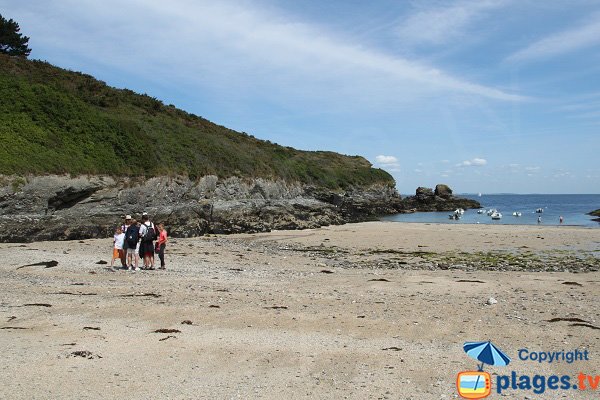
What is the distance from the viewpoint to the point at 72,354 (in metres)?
7.16

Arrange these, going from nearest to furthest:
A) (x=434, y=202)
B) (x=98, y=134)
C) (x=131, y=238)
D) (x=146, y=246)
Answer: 1. (x=131, y=238)
2. (x=146, y=246)
3. (x=98, y=134)
4. (x=434, y=202)

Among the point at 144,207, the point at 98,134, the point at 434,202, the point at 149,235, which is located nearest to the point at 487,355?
the point at 149,235

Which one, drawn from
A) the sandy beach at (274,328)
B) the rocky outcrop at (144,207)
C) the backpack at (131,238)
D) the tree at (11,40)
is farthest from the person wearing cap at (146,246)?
the tree at (11,40)

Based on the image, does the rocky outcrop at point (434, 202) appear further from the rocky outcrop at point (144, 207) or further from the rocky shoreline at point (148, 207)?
the rocky outcrop at point (144, 207)

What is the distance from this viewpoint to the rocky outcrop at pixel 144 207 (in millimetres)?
27000

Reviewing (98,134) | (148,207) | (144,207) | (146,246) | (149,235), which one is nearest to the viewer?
(149,235)

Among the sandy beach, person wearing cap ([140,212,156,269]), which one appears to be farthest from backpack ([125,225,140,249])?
the sandy beach

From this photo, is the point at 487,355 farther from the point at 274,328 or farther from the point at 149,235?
the point at 149,235

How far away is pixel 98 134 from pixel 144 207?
31.9 feet

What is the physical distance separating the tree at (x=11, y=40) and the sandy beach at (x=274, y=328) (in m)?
44.4

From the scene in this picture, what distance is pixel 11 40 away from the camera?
176ft

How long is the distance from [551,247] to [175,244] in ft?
73.9

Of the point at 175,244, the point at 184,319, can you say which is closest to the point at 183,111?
the point at 175,244

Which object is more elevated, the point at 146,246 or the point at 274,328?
the point at 146,246
